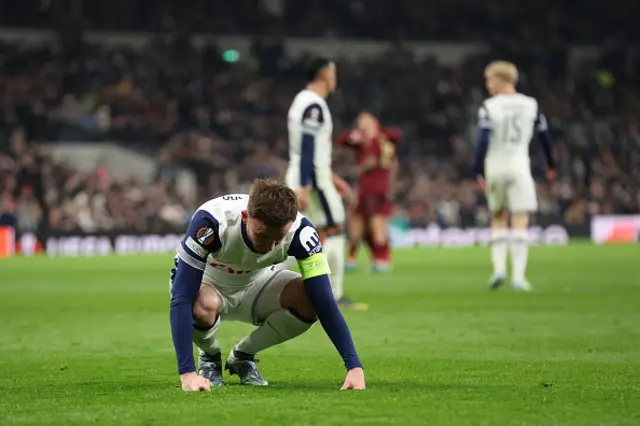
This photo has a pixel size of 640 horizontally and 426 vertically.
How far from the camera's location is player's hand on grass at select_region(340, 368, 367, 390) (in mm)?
5930

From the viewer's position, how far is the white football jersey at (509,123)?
13.5 m

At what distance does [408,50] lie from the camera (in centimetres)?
3709

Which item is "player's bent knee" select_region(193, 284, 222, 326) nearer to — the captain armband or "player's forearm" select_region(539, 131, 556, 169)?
the captain armband

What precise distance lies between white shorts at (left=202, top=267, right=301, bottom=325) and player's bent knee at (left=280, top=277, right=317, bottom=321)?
4 cm

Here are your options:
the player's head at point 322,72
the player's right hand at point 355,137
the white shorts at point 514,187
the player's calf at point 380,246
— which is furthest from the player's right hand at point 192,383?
the player's calf at point 380,246

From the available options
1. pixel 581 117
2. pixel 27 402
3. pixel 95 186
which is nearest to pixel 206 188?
pixel 95 186

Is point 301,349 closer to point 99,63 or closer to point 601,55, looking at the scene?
point 99,63

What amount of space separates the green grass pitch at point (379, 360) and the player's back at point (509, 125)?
58.9 inches

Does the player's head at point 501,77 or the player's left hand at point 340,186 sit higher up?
the player's head at point 501,77

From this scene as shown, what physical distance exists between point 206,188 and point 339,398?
25521 millimetres

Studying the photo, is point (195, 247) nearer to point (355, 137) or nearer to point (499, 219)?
point (499, 219)

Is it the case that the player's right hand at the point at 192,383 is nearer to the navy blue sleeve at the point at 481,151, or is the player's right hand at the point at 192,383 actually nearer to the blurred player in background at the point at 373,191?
the navy blue sleeve at the point at 481,151

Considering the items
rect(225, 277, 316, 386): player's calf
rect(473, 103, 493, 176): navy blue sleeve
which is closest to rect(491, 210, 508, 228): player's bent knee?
rect(473, 103, 493, 176): navy blue sleeve

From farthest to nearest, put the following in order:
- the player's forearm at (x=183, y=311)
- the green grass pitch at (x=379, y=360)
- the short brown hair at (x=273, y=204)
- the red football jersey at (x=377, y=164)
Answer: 1. the red football jersey at (x=377, y=164)
2. the player's forearm at (x=183, y=311)
3. the short brown hair at (x=273, y=204)
4. the green grass pitch at (x=379, y=360)
